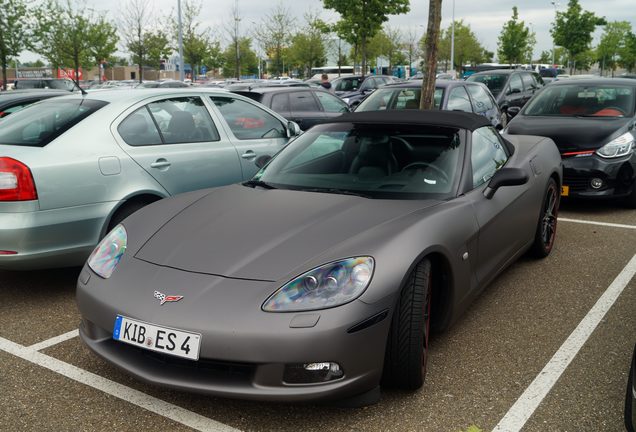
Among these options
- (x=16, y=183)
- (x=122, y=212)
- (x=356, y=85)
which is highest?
(x=356, y=85)

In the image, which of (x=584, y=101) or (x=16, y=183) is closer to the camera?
(x=16, y=183)

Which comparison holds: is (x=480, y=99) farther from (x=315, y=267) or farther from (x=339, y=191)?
(x=315, y=267)

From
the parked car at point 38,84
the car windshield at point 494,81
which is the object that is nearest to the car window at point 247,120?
the car windshield at point 494,81

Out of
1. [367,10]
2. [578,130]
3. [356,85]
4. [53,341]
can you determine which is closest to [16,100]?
[53,341]

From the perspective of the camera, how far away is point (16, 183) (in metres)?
4.07

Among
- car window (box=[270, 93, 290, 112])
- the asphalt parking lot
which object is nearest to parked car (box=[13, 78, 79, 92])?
car window (box=[270, 93, 290, 112])

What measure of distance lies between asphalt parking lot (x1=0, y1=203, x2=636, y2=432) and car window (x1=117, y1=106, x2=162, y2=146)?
124 cm

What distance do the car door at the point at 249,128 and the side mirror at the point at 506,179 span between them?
228 cm

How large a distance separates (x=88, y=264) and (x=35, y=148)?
4.85 ft

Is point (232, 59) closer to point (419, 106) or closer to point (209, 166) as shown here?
point (419, 106)

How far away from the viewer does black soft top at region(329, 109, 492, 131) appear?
407 centimetres

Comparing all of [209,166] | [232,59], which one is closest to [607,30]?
[232,59]

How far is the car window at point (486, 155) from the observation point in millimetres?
3988

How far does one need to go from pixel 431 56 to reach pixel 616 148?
3692 mm
